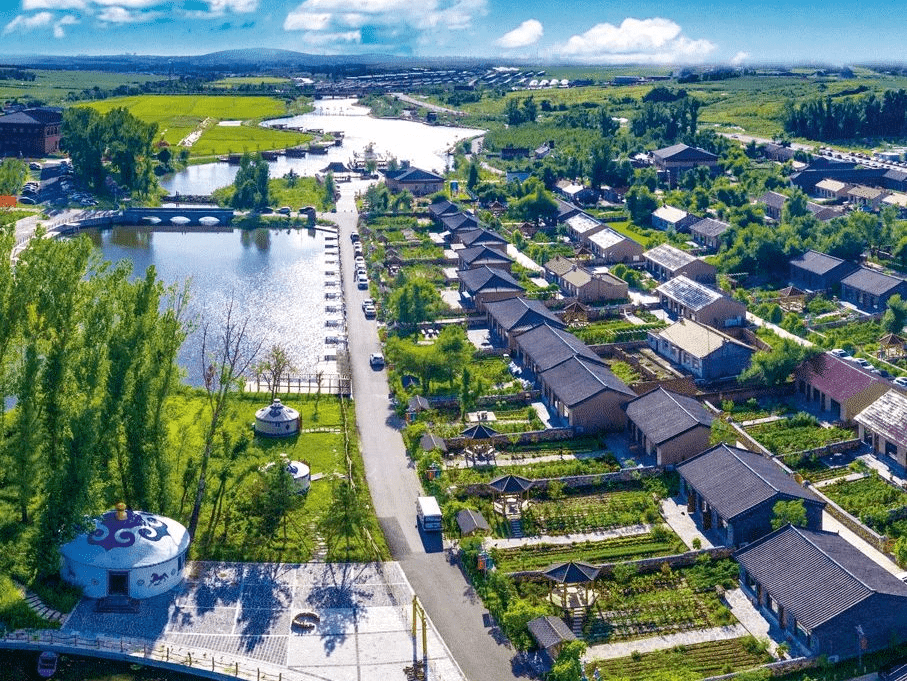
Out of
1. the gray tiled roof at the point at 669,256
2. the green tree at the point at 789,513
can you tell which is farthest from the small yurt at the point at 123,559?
the gray tiled roof at the point at 669,256

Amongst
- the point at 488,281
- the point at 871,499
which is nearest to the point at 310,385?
the point at 488,281

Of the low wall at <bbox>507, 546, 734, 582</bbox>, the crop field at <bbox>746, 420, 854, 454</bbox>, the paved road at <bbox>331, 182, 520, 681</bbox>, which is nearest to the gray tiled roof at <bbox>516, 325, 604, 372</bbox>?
the paved road at <bbox>331, 182, 520, 681</bbox>

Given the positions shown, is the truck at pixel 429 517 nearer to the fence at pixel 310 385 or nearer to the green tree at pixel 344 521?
the green tree at pixel 344 521

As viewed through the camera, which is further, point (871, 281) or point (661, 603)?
point (871, 281)

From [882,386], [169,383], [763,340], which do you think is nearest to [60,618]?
[169,383]

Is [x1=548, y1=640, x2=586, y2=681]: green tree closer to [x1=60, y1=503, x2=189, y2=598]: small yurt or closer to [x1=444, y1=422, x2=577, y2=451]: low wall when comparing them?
[x1=60, y1=503, x2=189, y2=598]: small yurt

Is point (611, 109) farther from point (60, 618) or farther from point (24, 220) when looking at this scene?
point (60, 618)

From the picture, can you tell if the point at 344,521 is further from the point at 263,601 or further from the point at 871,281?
the point at 871,281
